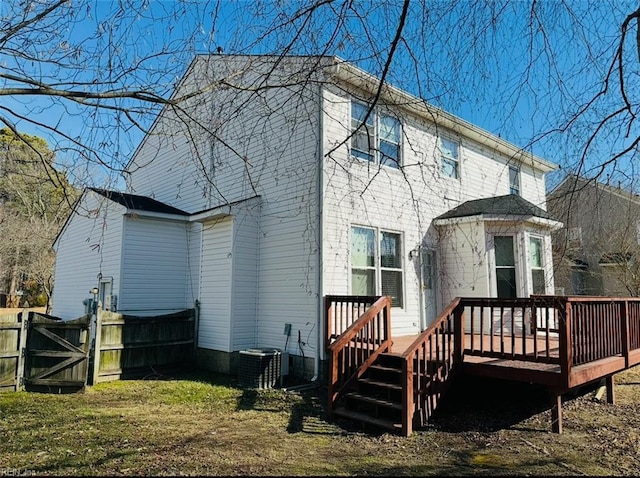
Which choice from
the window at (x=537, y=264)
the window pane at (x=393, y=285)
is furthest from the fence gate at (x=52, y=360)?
the window at (x=537, y=264)

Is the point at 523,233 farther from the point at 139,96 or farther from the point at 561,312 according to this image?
the point at 139,96

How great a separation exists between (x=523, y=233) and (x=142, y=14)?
28.7 feet

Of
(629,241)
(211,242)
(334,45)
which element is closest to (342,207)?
(211,242)

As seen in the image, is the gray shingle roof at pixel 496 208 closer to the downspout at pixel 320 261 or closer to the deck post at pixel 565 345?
the downspout at pixel 320 261

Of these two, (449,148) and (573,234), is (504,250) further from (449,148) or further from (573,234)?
(449,148)

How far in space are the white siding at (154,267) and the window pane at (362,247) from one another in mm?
4233

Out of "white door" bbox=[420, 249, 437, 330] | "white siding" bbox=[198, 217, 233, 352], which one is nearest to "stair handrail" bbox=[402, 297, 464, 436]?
"white door" bbox=[420, 249, 437, 330]

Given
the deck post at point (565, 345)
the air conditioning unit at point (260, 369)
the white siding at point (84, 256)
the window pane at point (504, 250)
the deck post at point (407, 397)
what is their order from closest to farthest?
the deck post at point (565, 345) → the deck post at point (407, 397) → the air conditioning unit at point (260, 369) → the window pane at point (504, 250) → the white siding at point (84, 256)

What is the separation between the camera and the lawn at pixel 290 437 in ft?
14.2

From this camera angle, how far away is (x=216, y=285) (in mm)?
9641

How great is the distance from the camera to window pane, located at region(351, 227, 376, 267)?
8.93 metres

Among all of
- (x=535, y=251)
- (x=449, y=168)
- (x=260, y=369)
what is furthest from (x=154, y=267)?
(x=535, y=251)

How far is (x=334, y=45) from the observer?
3.68m

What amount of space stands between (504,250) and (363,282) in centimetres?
343
